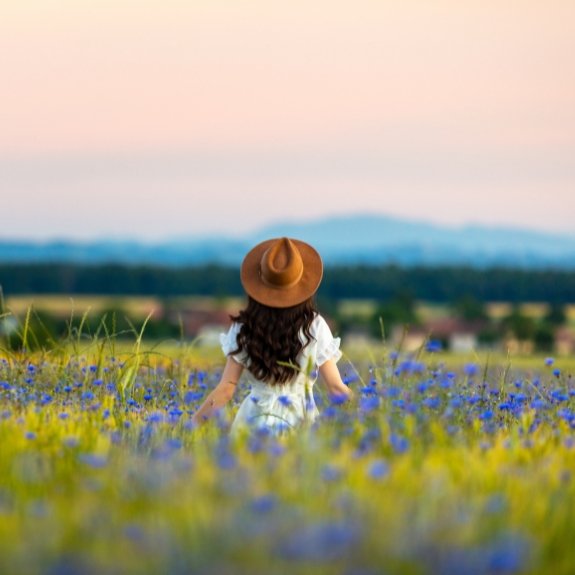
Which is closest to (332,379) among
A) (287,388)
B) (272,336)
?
(287,388)

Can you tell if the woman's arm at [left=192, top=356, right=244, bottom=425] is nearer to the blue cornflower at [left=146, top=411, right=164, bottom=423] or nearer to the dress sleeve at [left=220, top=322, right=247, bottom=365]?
the dress sleeve at [left=220, top=322, right=247, bottom=365]

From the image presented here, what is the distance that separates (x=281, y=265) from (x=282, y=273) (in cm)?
8

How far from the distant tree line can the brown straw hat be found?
7347 centimetres

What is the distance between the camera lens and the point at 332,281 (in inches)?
3317

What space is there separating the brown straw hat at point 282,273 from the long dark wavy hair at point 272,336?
0.20 ft

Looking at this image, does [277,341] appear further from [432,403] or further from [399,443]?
[399,443]

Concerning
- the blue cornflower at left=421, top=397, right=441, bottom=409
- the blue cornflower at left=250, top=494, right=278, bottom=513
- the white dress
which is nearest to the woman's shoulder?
the white dress

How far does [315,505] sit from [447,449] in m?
1.28

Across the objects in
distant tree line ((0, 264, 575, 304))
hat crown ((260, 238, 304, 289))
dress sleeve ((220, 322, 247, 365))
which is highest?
hat crown ((260, 238, 304, 289))

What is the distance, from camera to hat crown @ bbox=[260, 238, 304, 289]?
17.7 feet

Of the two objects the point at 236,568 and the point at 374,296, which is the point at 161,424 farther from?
the point at 374,296

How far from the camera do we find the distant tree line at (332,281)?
80.9m

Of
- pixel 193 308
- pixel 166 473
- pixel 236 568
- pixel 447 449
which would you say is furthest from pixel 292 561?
pixel 193 308

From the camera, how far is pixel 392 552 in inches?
111
